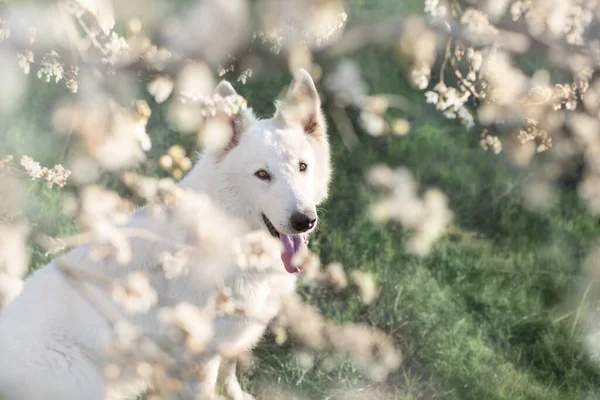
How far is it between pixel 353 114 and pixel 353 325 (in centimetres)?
300

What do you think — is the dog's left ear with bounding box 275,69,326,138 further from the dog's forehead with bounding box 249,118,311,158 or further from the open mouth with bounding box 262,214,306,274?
the open mouth with bounding box 262,214,306,274

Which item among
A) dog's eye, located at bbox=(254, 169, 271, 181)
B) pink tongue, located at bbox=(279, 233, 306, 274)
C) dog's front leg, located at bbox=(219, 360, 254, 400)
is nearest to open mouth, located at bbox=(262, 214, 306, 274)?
pink tongue, located at bbox=(279, 233, 306, 274)

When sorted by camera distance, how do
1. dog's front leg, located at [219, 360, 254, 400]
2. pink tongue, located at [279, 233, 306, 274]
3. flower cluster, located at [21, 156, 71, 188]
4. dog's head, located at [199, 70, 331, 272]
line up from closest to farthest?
flower cluster, located at [21, 156, 71, 188] < dog's head, located at [199, 70, 331, 272] < pink tongue, located at [279, 233, 306, 274] < dog's front leg, located at [219, 360, 254, 400]

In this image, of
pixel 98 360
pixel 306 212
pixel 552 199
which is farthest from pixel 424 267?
pixel 98 360

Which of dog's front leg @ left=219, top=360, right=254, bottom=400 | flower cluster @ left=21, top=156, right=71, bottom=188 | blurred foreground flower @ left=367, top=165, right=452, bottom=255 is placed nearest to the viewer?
flower cluster @ left=21, top=156, right=71, bottom=188

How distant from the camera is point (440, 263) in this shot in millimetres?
5617

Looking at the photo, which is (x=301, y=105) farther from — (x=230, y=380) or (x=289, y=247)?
(x=230, y=380)

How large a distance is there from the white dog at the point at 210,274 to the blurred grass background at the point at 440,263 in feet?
3.15

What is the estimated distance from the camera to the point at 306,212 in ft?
10.5

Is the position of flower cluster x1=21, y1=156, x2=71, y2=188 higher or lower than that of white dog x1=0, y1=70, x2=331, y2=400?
higher

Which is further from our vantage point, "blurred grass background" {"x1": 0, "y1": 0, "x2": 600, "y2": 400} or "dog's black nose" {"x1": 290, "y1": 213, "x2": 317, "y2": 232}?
"blurred grass background" {"x1": 0, "y1": 0, "x2": 600, "y2": 400}

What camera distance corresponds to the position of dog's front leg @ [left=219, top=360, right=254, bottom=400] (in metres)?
3.98

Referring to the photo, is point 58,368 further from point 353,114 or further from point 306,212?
point 353,114

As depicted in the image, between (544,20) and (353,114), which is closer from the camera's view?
(544,20)
